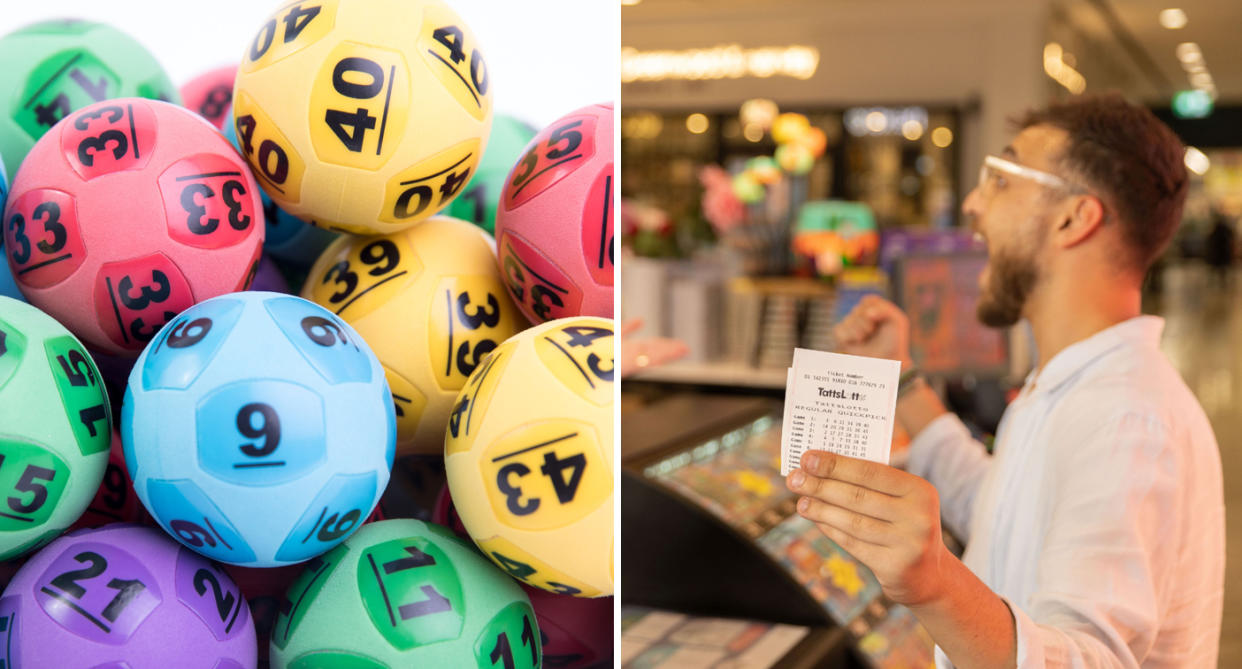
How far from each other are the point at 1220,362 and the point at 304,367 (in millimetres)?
13036

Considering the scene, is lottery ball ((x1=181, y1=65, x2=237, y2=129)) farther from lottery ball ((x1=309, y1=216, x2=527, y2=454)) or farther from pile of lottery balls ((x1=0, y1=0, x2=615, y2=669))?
lottery ball ((x1=309, y1=216, x2=527, y2=454))

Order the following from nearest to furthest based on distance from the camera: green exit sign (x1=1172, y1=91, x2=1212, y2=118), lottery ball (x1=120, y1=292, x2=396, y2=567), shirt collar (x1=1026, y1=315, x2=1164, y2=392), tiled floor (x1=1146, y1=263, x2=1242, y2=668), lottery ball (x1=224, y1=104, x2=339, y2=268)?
lottery ball (x1=120, y1=292, x2=396, y2=567), lottery ball (x1=224, y1=104, x2=339, y2=268), shirt collar (x1=1026, y1=315, x2=1164, y2=392), tiled floor (x1=1146, y1=263, x2=1242, y2=668), green exit sign (x1=1172, y1=91, x2=1212, y2=118)

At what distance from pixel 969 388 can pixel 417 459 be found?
2882 millimetres

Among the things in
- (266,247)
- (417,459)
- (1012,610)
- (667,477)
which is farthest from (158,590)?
(667,477)

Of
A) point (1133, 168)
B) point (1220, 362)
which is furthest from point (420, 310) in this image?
point (1220, 362)

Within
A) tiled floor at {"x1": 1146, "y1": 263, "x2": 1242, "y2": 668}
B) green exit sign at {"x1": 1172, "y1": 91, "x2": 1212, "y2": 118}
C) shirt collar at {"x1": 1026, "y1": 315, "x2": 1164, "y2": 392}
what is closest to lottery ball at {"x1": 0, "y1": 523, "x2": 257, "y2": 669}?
shirt collar at {"x1": 1026, "y1": 315, "x2": 1164, "y2": 392}

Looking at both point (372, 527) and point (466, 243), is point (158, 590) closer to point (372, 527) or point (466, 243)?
point (372, 527)

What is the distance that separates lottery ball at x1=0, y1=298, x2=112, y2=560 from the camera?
36.0 inches

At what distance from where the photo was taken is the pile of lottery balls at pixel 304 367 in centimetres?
93

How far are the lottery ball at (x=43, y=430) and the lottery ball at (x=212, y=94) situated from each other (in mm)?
464

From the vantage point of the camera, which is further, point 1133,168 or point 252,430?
point 1133,168

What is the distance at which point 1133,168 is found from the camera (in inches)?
68.5

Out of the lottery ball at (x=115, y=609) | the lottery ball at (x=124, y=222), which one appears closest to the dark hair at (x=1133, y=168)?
the lottery ball at (x=124, y=222)

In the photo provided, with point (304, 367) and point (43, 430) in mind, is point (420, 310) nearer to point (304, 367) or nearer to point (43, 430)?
point (304, 367)
